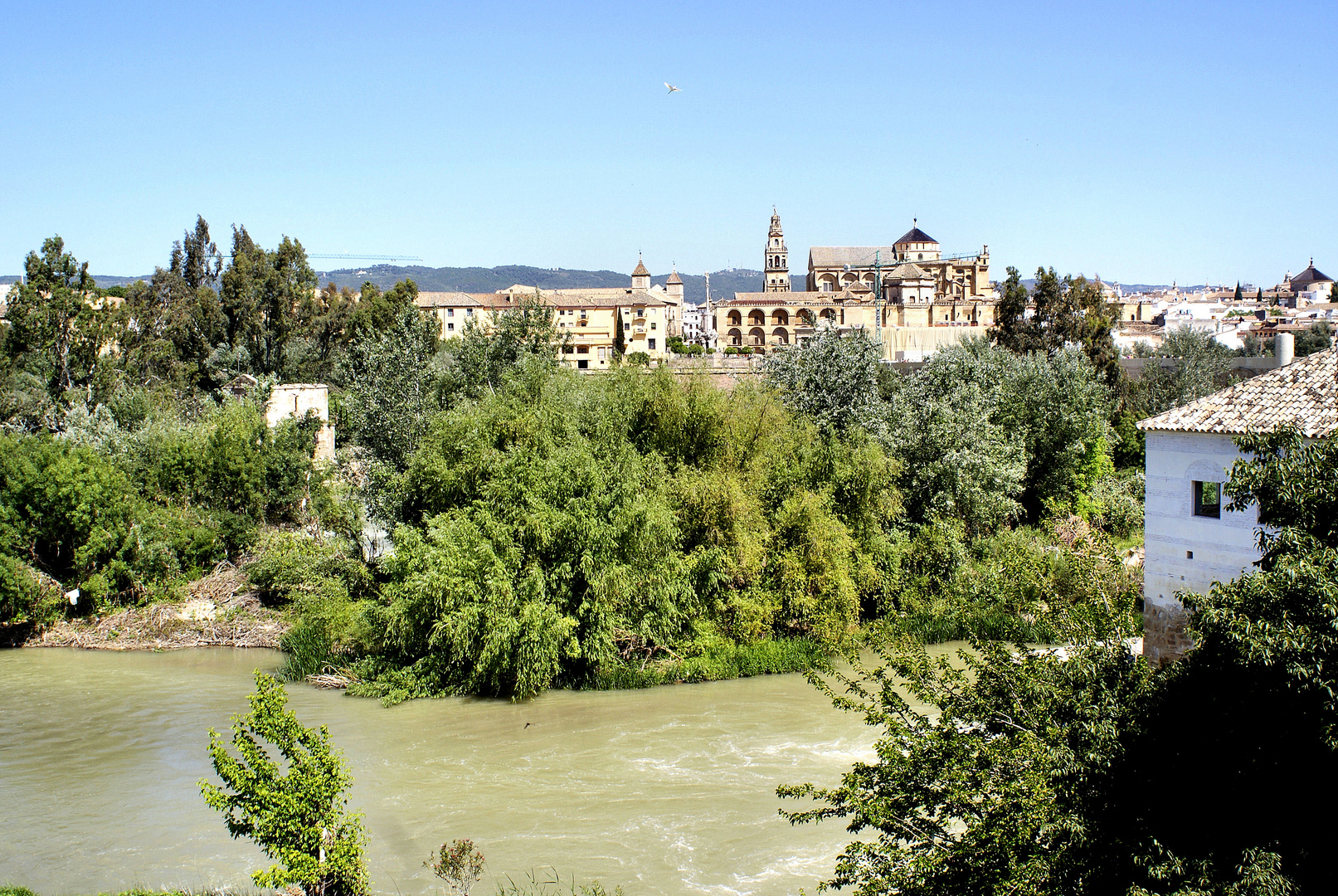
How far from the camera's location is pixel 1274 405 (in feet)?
46.3

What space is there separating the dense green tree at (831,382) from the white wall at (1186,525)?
11923mm

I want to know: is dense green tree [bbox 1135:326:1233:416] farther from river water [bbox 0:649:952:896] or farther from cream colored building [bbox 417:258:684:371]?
cream colored building [bbox 417:258:684:371]

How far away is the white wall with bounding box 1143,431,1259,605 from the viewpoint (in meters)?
14.5

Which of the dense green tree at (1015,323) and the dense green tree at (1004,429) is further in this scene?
the dense green tree at (1015,323)

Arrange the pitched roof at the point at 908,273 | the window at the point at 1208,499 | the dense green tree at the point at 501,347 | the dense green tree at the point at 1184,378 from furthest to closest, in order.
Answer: the pitched roof at the point at 908,273
the dense green tree at the point at 1184,378
the dense green tree at the point at 501,347
the window at the point at 1208,499

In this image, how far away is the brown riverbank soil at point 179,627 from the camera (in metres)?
22.8

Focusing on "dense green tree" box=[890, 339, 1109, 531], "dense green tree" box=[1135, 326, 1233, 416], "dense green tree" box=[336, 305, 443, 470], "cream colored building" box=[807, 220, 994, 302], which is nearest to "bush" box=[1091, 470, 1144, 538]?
"dense green tree" box=[890, 339, 1109, 531]

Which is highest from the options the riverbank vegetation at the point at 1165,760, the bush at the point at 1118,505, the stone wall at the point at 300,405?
the stone wall at the point at 300,405

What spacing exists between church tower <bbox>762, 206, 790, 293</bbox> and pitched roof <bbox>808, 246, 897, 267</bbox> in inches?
226

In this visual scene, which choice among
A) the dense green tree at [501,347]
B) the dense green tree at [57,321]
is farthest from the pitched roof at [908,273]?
the dense green tree at [57,321]

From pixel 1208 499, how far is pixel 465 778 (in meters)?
12.0

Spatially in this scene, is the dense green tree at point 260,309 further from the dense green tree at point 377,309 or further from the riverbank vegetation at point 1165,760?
the riverbank vegetation at point 1165,760

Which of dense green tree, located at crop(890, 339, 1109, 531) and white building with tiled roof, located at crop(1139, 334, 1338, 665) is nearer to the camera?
white building with tiled roof, located at crop(1139, 334, 1338, 665)

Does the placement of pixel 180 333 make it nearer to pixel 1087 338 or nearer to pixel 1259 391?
pixel 1087 338
